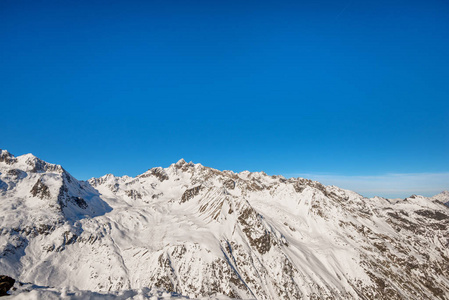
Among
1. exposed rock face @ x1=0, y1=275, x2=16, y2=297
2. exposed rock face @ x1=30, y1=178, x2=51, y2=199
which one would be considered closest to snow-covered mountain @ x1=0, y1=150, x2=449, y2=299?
exposed rock face @ x1=30, y1=178, x2=51, y2=199

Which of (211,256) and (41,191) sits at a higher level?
(41,191)

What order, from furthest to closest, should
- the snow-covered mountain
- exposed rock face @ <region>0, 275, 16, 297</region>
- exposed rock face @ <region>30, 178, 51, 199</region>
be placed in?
exposed rock face @ <region>30, 178, 51, 199</region>
the snow-covered mountain
exposed rock face @ <region>0, 275, 16, 297</region>

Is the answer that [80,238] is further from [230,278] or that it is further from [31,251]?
[230,278]

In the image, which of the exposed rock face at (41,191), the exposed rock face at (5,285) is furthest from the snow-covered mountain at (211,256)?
the exposed rock face at (5,285)

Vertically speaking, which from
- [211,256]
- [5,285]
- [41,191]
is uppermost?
[41,191]

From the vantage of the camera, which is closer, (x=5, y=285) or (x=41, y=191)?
(x=5, y=285)

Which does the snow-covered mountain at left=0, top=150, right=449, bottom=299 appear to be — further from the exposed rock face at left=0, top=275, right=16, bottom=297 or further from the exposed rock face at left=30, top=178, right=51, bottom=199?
the exposed rock face at left=0, top=275, right=16, bottom=297

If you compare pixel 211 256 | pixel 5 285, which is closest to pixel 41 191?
pixel 211 256

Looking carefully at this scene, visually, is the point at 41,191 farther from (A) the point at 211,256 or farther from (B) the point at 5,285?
(B) the point at 5,285

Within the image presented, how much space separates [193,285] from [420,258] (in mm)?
182712

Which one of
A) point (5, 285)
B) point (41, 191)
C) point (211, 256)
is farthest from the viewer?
point (41, 191)

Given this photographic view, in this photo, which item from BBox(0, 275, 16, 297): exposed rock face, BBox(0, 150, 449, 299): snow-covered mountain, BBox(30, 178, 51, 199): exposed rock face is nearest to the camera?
BBox(0, 275, 16, 297): exposed rock face

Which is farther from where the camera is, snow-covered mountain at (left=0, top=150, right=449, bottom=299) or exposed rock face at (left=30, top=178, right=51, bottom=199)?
exposed rock face at (left=30, top=178, right=51, bottom=199)

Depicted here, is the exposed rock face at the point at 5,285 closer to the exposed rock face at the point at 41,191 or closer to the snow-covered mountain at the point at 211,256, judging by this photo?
the snow-covered mountain at the point at 211,256
